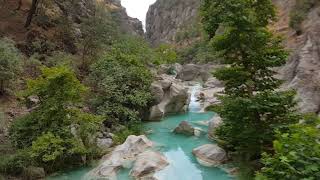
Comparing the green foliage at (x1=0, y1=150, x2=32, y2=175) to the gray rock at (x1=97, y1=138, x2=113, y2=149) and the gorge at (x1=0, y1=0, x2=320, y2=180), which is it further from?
the gray rock at (x1=97, y1=138, x2=113, y2=149)

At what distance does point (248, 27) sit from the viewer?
1369 cm

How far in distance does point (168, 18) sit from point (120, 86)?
470ft

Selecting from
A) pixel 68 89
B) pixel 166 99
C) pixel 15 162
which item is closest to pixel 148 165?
pixel 68 89

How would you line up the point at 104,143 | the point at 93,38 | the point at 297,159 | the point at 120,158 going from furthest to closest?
the point at 93,38
the point at 104,143
the point at 120,158
the point at 297,159

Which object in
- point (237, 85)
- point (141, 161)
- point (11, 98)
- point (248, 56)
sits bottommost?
point (141, 161)

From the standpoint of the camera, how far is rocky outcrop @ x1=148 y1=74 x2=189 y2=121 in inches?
1083

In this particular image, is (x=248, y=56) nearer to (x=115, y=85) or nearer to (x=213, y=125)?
(x=213, y=125)

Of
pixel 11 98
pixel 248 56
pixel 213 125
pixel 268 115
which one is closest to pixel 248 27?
pixel 248 56

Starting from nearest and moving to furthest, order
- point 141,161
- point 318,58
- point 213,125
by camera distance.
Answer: point 141,161
point 318,58
point 213,125

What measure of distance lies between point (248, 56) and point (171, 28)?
148635 millimetres

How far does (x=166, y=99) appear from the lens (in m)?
29.0

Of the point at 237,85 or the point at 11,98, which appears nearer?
the point at 237,85

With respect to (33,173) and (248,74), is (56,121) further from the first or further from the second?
(248,74)

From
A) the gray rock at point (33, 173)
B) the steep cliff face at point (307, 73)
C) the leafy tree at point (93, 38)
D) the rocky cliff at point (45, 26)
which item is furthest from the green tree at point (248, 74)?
the rocky cliff at point (45, 26)
